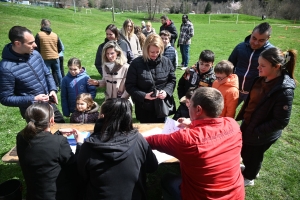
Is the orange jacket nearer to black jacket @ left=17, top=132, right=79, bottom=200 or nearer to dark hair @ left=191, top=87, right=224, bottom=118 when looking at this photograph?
dark hair @ left=191, top=87, right=224, bottom=118

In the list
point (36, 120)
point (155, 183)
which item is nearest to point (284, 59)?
point (155, 183)

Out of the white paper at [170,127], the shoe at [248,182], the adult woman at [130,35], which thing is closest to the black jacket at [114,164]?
the white paper at [170,127]

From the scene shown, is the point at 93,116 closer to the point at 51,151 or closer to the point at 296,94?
the point at 51,151

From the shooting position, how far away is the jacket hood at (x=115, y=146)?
180 centimetres

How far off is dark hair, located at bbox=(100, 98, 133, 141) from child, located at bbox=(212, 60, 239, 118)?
5.94ft

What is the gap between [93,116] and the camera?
3.62m

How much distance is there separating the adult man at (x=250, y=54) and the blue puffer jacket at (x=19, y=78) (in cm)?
343

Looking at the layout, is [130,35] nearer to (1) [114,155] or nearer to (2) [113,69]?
(2) [113,69]

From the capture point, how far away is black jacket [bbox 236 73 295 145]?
2436 mm

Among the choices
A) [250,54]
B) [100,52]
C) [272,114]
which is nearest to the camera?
[272,114]

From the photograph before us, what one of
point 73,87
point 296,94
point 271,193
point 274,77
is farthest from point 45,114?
point 296,94

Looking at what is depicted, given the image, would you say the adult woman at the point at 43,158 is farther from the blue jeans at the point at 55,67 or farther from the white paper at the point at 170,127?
the blue jeans at the point at 55,67

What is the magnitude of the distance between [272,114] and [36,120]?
260cm

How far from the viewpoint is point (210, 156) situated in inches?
72.3
